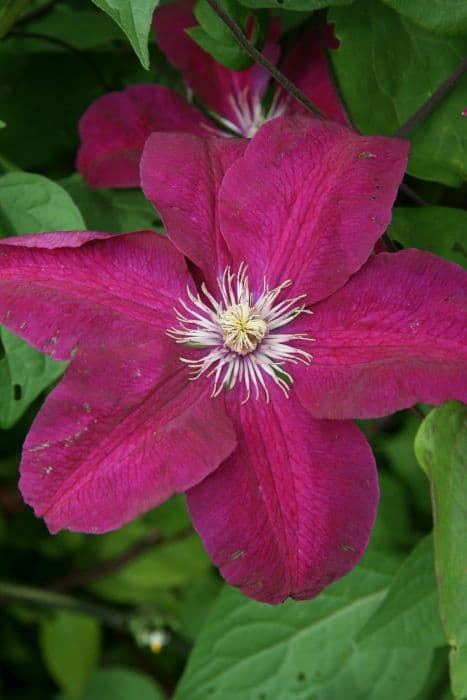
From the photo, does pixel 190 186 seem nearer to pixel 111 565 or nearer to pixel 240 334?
pixel 240 334

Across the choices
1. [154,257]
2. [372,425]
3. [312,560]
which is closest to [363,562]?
[372,425]

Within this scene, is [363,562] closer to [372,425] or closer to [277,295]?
[372,425]

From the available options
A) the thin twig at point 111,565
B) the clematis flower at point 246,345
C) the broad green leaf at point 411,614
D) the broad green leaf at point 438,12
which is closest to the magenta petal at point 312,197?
the clematis flower at point 246,345

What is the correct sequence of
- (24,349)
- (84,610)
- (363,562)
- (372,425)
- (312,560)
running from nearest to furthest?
(312,560) → (24,349) → (363,562) → (372,425) → (84,610)

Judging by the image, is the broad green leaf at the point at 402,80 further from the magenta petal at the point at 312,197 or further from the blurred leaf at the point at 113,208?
the blurred leaf at the point at 113,208

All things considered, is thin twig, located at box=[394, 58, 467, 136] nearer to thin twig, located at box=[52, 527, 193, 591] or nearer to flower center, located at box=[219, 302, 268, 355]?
flower center, located at box=[219, 302, 268, 355]

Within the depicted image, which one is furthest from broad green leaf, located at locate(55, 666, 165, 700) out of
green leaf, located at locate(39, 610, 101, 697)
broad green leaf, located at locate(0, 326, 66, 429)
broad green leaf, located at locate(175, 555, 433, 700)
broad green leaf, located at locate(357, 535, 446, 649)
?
broad green leaf, located at locate(0, 326, 66, 429)
